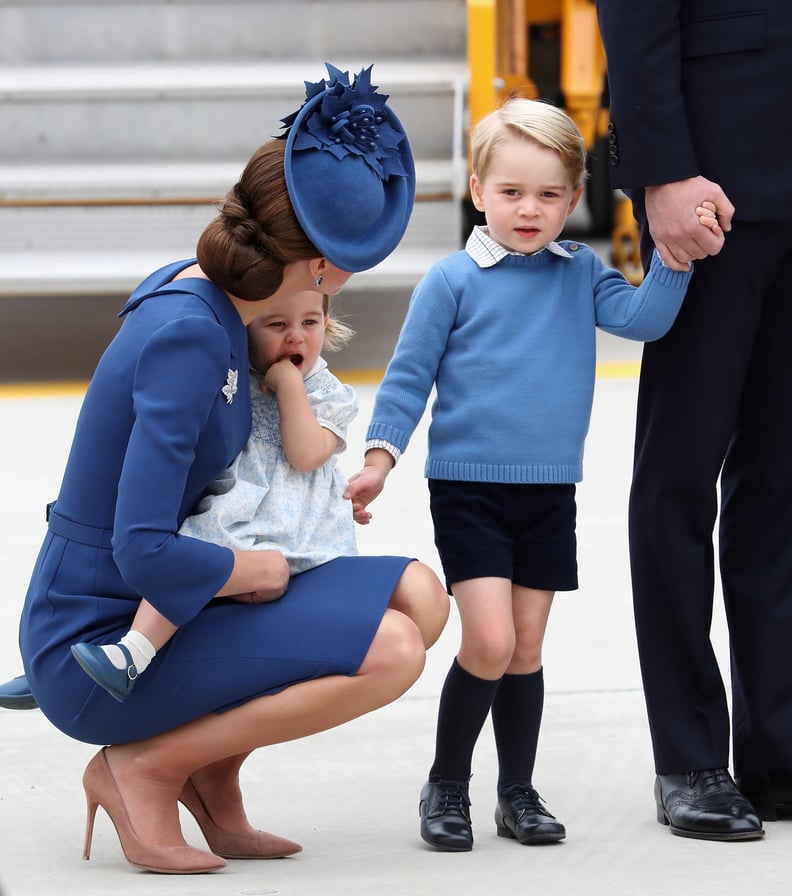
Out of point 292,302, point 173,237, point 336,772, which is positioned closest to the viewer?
point 292,302

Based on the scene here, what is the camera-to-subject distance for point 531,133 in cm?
236

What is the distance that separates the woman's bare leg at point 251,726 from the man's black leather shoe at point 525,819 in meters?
0.32

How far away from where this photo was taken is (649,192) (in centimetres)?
229

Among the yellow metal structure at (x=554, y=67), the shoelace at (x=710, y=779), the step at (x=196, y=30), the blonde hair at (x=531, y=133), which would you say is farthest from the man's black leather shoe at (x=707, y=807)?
the step at (x=196, y=30)

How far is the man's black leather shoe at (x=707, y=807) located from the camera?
93.4 inches

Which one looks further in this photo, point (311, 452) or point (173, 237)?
point (173, 237)

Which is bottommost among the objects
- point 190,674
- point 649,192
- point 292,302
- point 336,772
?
point 336,772

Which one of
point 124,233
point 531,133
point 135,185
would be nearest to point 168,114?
point 135,185

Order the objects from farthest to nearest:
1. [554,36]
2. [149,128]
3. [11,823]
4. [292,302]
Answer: [554,36] < [149,128] < [11,823] < [292,302]

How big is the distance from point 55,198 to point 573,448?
179 inches

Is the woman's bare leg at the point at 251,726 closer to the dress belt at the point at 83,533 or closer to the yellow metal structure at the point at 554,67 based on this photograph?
the dress belt at the point at 83,533

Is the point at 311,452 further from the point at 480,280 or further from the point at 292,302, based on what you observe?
the point at 480,280

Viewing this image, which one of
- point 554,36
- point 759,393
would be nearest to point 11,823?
point 759,393

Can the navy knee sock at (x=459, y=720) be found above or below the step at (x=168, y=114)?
below
